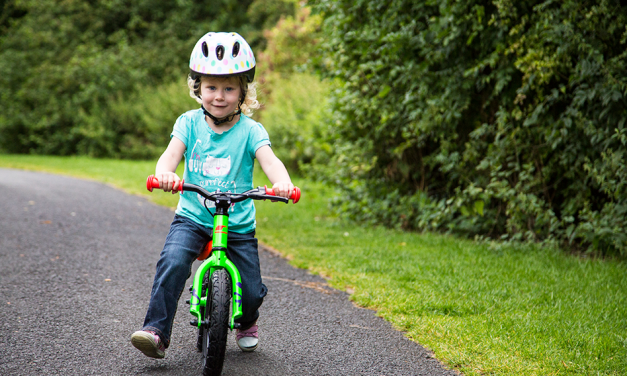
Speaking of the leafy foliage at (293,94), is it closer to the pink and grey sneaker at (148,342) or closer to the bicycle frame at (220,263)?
the bicycle frame at (220,263)

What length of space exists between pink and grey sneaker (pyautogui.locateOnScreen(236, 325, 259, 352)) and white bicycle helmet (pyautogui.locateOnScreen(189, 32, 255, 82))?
5.01ft

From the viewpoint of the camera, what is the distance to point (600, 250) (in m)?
5.96

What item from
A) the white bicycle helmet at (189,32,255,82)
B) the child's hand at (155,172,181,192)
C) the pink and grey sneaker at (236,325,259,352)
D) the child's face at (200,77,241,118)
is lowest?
the pink and grey sneaker at (236,325,259,352)

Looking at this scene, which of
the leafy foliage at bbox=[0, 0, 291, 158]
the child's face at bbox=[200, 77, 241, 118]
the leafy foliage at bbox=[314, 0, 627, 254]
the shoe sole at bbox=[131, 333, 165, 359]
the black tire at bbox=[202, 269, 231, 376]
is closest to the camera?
the black tire at bbox=[202, 269, 231, 376]

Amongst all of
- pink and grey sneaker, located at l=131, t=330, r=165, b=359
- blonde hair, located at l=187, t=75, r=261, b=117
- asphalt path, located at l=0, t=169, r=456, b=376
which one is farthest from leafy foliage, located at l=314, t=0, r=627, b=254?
pink and grey sneaker, located at l=131, t=330, r=165, b=359

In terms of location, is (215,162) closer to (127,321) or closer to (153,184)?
(153,184)

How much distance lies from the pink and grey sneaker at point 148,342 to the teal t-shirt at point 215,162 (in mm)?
649

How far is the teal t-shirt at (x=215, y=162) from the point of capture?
10.7 feet

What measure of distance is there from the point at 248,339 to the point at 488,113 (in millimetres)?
4613

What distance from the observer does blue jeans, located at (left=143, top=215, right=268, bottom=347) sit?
10.1 feet

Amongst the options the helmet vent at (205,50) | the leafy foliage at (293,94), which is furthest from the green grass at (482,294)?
the leafy foliage at (293,94)

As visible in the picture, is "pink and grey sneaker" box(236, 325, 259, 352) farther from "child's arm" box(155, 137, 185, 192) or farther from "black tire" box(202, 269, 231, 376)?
"child's arm" box(155, 137, 185, 192)

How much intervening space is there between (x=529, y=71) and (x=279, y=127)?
9451 mm

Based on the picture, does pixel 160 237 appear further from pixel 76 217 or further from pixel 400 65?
pixel 400 65
